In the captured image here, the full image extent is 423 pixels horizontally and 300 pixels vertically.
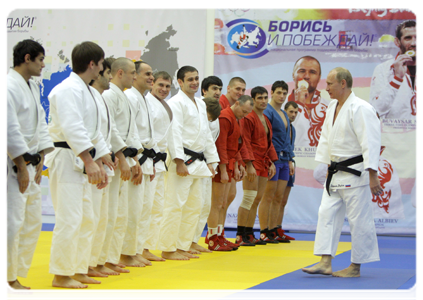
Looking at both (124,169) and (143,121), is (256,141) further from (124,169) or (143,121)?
(124,169)

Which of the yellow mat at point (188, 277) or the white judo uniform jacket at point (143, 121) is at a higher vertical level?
the white judo uniform jacket at point (143, 121)

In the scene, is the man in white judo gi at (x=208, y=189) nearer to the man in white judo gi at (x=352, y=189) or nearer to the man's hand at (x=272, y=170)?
the man's hand at (x=272, y=170)

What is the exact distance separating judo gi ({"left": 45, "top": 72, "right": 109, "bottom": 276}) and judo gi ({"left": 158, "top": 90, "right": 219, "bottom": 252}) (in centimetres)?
147

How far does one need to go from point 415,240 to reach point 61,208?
5581mm

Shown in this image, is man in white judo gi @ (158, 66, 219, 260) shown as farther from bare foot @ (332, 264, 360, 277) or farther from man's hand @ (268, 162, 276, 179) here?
bare foot @ (332, 264, 360, 277)

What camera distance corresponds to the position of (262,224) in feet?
21.3

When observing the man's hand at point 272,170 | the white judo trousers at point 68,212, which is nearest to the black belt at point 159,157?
the white judo trousers at point 68,212

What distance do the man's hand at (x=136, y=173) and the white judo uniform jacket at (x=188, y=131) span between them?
725 millimetres

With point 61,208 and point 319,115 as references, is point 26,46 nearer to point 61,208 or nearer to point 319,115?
point 61,208

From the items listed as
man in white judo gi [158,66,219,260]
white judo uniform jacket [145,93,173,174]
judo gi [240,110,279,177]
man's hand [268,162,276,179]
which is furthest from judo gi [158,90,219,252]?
man's hand [268,162,276,179]

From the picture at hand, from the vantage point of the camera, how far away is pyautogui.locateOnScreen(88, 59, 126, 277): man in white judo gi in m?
3.51

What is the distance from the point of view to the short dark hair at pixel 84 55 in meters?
3.38

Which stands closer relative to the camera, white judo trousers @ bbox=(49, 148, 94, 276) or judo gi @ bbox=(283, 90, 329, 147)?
white judo trousers @ bbox=(49, 148, 94, 276)

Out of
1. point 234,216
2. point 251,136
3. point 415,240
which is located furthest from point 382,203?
point 251,136
